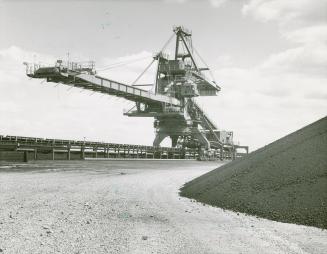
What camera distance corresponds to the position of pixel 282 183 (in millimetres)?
11250

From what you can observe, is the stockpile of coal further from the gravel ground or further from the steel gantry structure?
the steel gantry structure

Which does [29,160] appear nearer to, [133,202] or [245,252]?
[133,202]

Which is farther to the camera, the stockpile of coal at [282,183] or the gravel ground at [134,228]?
the stockpile of coal at [282,183]

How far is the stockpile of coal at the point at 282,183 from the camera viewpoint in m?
9.56

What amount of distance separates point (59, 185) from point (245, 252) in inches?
407

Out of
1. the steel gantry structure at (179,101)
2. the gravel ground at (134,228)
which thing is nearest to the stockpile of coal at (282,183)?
the gravel ground at (134,228)

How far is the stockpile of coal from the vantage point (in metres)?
9.56

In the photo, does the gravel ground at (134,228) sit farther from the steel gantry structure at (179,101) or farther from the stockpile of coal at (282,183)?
the steel gantry structure at (179,101)

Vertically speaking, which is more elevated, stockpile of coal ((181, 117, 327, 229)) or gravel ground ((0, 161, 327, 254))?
stockpile of coal ((181, 117, 327, 229))

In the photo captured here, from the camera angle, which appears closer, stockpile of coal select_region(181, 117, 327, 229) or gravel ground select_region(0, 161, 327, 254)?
gravel ground select_region(0, 161, 327, 254)

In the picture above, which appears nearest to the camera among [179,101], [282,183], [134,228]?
[134,228]

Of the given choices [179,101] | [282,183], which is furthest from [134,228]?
[179,101]

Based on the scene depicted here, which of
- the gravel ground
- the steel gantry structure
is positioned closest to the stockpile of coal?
the gravel ground

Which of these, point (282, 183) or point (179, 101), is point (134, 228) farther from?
point (179, 101)
